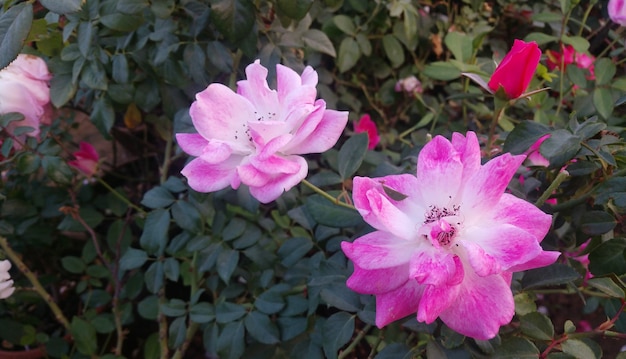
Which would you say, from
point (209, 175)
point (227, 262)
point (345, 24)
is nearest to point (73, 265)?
point (227, 262)

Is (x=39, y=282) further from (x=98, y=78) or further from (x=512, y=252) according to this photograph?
(x=512, y=252)

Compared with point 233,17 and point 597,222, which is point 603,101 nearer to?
point 597,222

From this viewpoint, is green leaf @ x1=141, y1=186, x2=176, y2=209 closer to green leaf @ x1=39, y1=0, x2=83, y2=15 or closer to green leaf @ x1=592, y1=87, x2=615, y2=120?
green leaf @ x1=39, y1=0, x2=83, y2=15

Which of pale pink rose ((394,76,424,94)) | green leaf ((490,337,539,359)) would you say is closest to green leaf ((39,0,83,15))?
green leaf ((490,337,539,359))

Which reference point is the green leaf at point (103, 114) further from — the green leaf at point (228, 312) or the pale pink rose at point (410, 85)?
the pale pink rose at point (410, 85)

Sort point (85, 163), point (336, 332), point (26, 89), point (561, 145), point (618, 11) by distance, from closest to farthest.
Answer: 1. point (561, 145)
2. point (336, 332)
3. point (618, 11)
4. point (26, 89)
5. point (85, 163)

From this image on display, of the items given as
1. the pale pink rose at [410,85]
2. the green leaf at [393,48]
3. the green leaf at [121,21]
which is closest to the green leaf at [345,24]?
the green leaf at [393,48]
